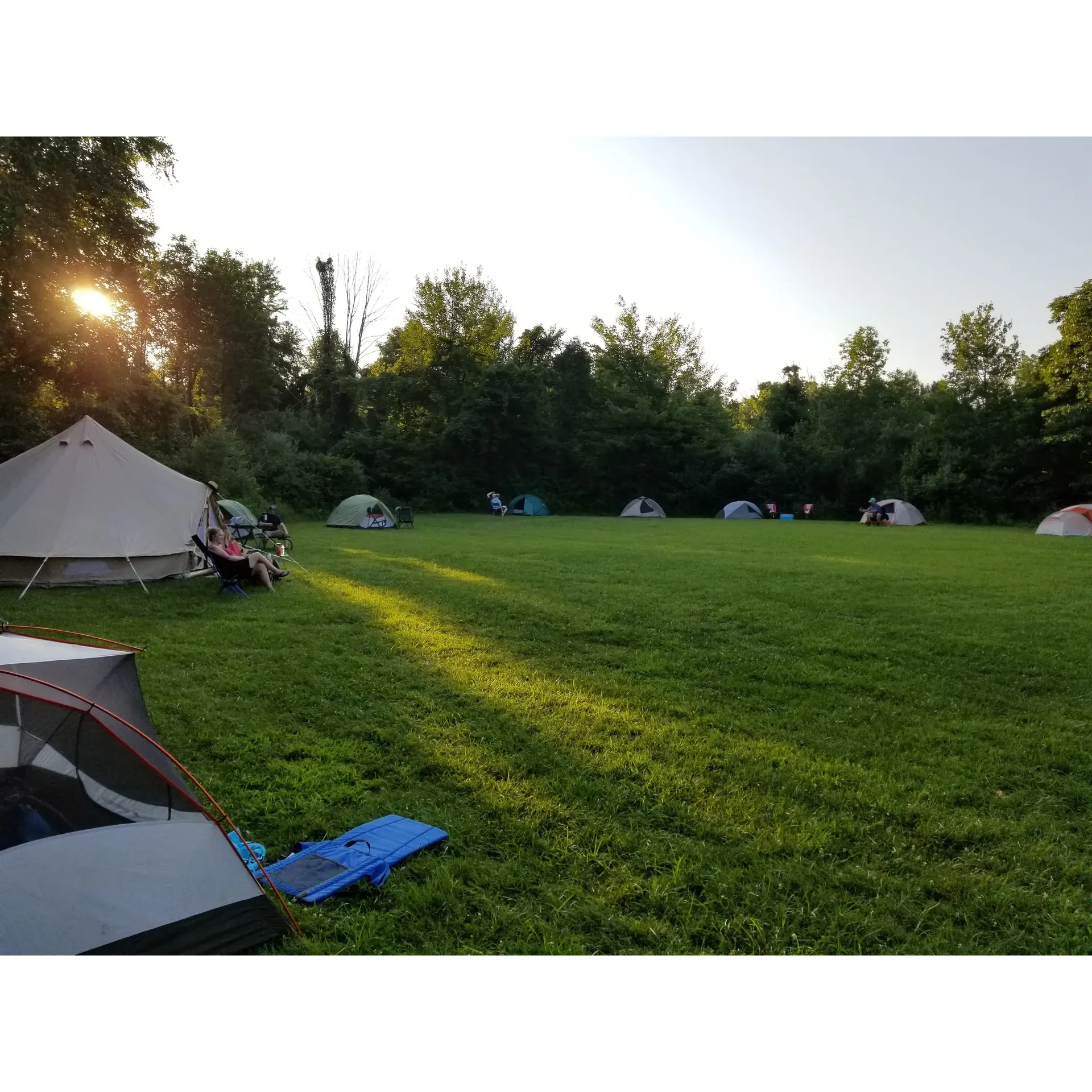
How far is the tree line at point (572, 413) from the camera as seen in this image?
1133 inches

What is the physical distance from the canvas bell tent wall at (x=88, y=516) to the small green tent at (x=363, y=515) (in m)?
11.1

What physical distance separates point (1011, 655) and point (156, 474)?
37.1ft

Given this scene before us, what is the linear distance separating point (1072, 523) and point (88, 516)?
24790 millimetres

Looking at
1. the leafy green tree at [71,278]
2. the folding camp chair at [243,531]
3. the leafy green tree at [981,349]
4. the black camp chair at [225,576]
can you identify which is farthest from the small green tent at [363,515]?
the leafy green tree at [981,349]

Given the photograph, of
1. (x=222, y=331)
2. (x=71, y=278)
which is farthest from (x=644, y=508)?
(x=71, y=278)

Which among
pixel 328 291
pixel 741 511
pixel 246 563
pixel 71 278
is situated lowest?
pixel 246 563

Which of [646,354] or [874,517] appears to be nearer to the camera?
[874,517]

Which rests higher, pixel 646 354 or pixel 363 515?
pixel 646 354

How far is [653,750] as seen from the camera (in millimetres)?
4867

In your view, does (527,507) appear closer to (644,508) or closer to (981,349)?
(644,508)

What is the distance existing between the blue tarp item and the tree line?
18.8 m

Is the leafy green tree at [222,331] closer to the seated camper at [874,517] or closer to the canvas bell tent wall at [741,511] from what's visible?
the canvas bell tent wall at [741,511]

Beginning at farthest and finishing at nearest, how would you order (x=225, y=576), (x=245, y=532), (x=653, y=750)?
(x=245, y=532) < (x=225, y=576) < (x=653, y=750)

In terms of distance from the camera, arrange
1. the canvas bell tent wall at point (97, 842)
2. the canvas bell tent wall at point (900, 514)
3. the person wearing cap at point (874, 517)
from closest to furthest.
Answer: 1. the canvas bell tent wall at point (97, 842)
2. the person wearing cap at point (874, 517)
3. the canvas bell tent wall at point (900, 514)
